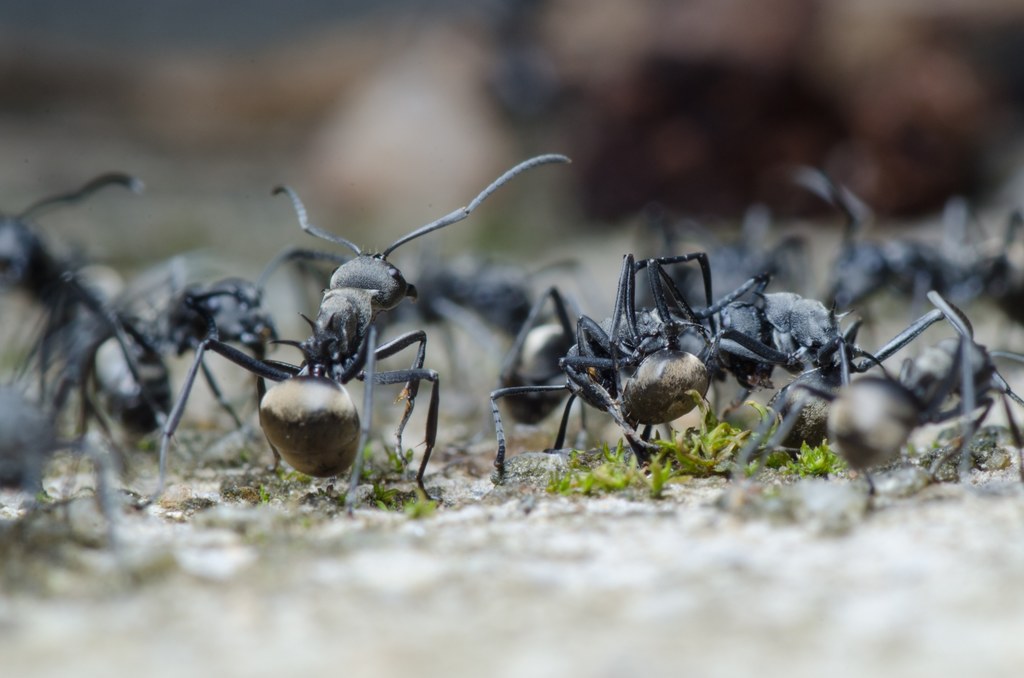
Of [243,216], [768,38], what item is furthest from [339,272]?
[243,216]

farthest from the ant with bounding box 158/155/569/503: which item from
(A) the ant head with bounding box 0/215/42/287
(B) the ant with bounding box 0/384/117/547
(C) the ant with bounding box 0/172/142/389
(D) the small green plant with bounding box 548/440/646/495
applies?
(A) the ant head with bounding box 0/215/42/287

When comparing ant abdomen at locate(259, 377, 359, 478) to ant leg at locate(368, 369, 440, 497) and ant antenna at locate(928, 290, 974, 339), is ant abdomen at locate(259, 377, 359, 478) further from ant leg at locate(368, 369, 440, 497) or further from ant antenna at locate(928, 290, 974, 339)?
ant antenna at locate(928, 290, 974, 339)

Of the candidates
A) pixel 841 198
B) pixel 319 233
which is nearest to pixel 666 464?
pixel 319 233

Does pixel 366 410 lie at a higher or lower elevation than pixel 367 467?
higher

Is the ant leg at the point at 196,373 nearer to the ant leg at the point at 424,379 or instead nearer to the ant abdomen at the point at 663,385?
the ant leg at the point at 424,379

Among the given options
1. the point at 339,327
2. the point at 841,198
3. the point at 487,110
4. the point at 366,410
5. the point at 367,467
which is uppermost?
the point at 487,110

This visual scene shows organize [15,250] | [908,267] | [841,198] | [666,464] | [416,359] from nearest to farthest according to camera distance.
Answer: [666,464] < [416,359] < [15,250] < [841,198] < [908,267]

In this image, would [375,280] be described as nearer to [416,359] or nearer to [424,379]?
[416,359]
